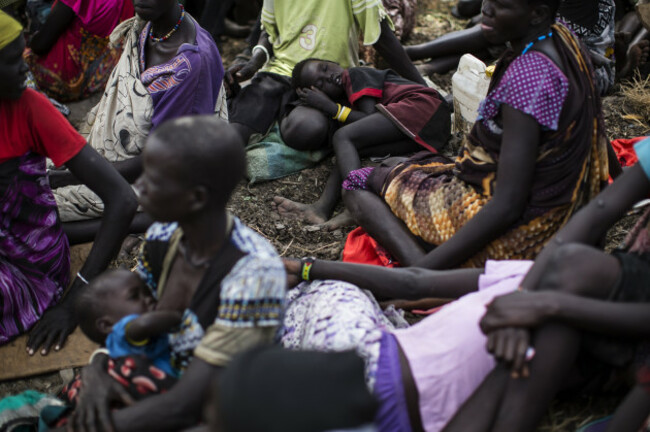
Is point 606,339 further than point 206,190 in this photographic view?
Yes

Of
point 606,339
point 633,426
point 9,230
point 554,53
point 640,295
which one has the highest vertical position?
point 554,53

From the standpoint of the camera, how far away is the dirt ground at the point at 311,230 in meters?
2.29

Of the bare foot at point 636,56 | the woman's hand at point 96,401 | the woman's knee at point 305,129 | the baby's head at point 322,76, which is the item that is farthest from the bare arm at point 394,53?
the woman's hand at point 96,401

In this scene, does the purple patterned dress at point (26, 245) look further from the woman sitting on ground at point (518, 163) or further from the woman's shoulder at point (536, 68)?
the woman's shoulder at point (536, 68)

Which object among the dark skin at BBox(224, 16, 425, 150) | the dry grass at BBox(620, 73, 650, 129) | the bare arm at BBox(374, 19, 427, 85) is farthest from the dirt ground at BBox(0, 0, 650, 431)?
the bare arm at BBox(374, 19, 427, 85)

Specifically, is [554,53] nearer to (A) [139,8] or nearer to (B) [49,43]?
(A) [139,8]

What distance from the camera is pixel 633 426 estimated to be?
188 cm

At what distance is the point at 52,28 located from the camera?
14.7ft

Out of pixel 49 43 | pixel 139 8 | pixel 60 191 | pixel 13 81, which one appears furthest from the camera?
pixel 49 43

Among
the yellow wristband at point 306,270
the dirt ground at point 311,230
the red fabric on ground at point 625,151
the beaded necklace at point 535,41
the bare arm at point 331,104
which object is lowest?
the dirt ground at point 311,230

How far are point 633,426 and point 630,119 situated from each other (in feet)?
9.01

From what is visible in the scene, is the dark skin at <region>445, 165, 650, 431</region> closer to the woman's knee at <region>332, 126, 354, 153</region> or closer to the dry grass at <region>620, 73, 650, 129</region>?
the woman's knee at <region>332, 126, 354, 153</region>

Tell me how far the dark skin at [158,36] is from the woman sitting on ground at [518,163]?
1362 millimetres

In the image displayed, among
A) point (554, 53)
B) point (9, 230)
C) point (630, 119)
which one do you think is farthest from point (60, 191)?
point (630, 119)
